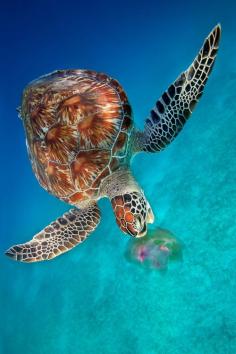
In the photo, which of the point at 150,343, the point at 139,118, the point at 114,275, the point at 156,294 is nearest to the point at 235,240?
the point at 156,294

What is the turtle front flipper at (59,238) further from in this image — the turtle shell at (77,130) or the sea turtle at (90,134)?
the turtle shell at (77,130)

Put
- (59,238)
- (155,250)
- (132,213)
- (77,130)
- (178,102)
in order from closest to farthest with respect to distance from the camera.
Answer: (132,213) → (77,130) → (178,102) → (59,238) → (155,250)

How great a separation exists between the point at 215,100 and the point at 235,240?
424 cm

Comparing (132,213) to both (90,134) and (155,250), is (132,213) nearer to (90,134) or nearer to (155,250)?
(90,134)

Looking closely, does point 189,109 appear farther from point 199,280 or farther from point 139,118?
point 139,118

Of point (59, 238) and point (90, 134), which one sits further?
point (59, 238)

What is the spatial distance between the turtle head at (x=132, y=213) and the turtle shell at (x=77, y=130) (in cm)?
42

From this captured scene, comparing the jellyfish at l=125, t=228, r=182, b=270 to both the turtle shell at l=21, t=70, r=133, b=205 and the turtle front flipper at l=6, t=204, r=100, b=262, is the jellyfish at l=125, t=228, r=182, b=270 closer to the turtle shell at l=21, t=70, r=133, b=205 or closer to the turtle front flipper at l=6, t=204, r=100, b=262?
the turtle front flipper at l=6, t=204, r=100, b=262

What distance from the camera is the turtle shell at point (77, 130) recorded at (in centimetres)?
345

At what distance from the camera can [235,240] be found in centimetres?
642

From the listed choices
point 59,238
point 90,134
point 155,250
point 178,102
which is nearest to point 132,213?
point 90,134

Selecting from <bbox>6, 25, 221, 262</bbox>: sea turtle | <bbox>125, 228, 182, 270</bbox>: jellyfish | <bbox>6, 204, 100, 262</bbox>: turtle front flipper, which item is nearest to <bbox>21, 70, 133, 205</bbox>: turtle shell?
<bbox>6, 25, 221, 262</bbox>: sea turtle

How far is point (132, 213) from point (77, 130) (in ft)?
3.14

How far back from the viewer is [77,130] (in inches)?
136
